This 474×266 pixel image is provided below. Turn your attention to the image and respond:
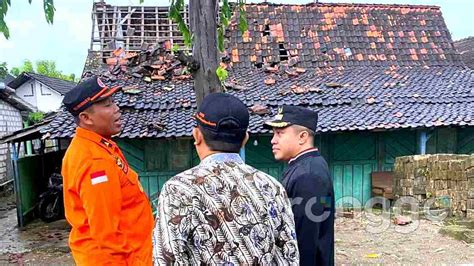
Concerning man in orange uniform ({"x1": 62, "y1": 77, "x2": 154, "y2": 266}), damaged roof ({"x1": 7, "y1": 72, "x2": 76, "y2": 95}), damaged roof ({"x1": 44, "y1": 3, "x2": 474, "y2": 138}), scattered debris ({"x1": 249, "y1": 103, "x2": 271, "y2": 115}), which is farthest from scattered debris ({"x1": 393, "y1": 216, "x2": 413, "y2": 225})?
damaged roof ({"x1": 7, "y1": 72, "x2": 76, "y2": 95})

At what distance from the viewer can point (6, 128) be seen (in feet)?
42.1

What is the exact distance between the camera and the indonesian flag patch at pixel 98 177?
197 cm

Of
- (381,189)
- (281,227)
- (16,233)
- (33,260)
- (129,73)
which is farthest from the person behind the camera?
(129,73)

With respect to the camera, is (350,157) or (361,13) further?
(361,13)

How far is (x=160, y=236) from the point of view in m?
1.29

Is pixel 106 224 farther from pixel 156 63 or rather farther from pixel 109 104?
pixel 156 63

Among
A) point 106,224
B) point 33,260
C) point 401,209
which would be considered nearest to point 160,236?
point 106,224

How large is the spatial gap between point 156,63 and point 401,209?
6482 mm

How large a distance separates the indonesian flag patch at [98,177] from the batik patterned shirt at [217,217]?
2.46 feet

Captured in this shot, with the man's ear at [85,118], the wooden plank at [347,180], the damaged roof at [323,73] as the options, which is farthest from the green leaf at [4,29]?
the wooden plank at [347,180]

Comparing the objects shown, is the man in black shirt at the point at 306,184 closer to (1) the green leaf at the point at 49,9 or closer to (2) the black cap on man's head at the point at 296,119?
(2) the black cap on man's head at the point at 296,119

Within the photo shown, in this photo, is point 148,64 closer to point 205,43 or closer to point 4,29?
point 205,43

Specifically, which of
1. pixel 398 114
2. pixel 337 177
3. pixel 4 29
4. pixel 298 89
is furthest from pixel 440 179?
pixel 4 29

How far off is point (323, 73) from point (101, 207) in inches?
358
